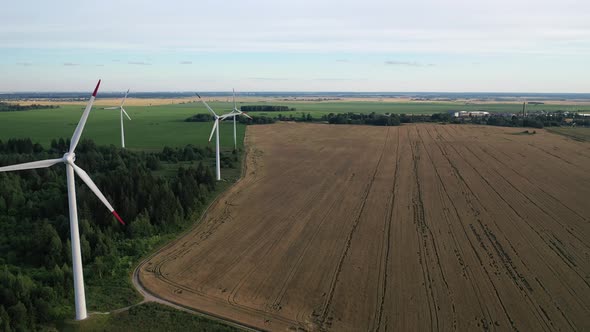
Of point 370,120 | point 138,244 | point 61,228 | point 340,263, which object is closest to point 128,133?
point 370,120

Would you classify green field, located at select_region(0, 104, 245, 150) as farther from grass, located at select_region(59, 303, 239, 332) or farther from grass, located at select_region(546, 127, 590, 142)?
grass, located at select_region(546, 127, 590, 142)

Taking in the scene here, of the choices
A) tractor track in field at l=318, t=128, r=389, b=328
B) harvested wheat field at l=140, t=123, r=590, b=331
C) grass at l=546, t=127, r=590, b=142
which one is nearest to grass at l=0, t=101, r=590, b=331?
grass at l=546, t=127, r=590, b=142

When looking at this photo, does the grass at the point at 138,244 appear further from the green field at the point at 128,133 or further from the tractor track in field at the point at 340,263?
the tractor track in field at the point at 340,263

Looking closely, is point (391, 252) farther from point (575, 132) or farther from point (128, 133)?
point (575, 132)

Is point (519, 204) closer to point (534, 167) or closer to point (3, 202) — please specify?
point (534, 167)

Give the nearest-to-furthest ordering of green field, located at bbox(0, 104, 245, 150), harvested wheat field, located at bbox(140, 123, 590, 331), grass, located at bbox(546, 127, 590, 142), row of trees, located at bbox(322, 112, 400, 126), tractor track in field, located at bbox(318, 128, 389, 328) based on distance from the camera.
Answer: tractor track in field, located at bbox(318, 128, 389, 328) < harvested wheat field, located at bbox(140, 123, 590, 331) < green field, located at bbox(0, 104, 245, 150) < grass, located at bbox(546, 127, 590, 142) < row of trees, located at bbox(322, 112, 400, 126)

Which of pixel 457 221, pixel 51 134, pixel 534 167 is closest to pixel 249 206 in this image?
Answer: pixel 457 221

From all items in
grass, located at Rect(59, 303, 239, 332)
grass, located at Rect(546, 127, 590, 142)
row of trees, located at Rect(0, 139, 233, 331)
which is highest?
grass, located at Rect(546, 127, 590, 142)
